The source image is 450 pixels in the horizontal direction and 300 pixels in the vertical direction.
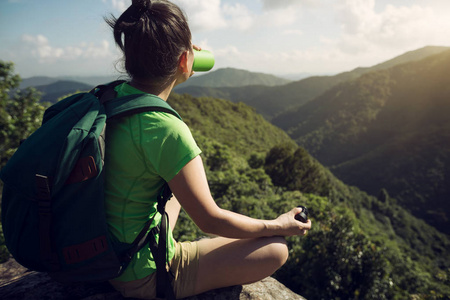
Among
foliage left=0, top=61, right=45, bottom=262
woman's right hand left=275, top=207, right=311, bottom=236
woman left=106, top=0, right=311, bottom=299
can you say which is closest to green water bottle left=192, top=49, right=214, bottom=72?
woman left=106, top=0, right=311, bottom=299

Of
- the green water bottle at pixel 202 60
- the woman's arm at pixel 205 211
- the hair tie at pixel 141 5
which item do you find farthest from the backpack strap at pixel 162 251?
the hair tie at pixel 141 5

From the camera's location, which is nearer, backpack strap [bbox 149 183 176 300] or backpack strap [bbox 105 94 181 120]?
backpack strap [bbox 105 94 181 120]

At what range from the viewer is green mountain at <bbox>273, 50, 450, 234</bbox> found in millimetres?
87875

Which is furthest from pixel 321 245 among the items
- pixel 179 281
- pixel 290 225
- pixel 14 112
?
pixel 14 112

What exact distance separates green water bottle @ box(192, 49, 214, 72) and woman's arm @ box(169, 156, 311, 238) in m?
0.71

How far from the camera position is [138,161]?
4.37ft

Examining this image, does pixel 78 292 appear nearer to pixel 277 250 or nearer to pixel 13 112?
pixel 277 250

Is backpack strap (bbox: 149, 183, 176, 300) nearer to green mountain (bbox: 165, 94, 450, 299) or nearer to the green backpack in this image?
the green backpack

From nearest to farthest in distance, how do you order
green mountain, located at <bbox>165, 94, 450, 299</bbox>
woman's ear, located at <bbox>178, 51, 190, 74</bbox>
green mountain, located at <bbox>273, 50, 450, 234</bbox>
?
woman's ear, located at <bbox>178, 51, 190, 74</bbox> < green mountain, located at <bbox>165, 94, 450, 299</bbox> < green mountain, located at <bbox>273, 50, 450, 234</bbox>

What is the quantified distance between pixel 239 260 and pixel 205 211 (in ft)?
1.80

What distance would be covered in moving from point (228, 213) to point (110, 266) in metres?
0.68

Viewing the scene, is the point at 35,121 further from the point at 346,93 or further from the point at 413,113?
the point at 346,93

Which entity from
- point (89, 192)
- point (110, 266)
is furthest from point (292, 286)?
point (89, 192)

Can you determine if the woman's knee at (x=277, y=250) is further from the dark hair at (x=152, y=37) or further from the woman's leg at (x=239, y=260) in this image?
the dark hair at (x=152, y=37)
